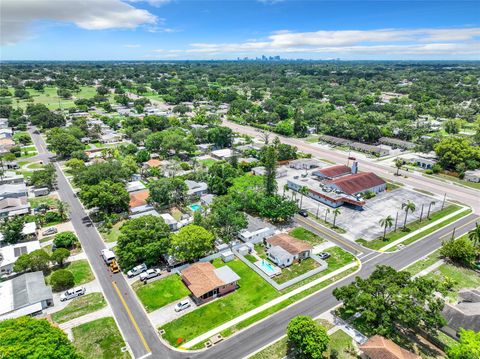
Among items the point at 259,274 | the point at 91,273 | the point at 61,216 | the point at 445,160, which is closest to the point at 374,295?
the point at 259,274

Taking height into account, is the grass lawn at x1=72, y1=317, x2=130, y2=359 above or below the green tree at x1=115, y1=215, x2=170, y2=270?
below

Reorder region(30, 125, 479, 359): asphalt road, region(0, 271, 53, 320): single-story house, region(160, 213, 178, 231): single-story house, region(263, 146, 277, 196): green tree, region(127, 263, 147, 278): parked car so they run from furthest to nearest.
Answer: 1. region(263, 146, 277, 196): green tree
2. region(160, 213, 178, 231): single-story house
3. region(127, 263, 147, 278): parked car
4. region(0, 271, 53, 320): single-story house
5. region(30, 125, 479, 359): asphalt road

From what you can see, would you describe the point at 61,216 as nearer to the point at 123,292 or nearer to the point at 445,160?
the point at 123,292

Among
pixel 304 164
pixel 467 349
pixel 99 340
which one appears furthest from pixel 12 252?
pixel 304 164

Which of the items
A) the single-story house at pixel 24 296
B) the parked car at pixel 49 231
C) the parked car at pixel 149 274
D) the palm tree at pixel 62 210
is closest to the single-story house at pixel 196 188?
the palm tree at pixel 62 210

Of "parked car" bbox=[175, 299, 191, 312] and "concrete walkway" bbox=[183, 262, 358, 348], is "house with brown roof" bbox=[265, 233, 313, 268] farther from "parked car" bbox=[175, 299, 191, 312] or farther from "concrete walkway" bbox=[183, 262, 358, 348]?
"parked car" bbox=[175, 299, 191, 312]

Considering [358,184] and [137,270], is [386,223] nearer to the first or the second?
[358,184]

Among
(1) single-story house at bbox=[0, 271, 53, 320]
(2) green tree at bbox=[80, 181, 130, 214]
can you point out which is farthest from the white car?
Answer: (2) green tree at bbox=[80, 181, 130, 214]
